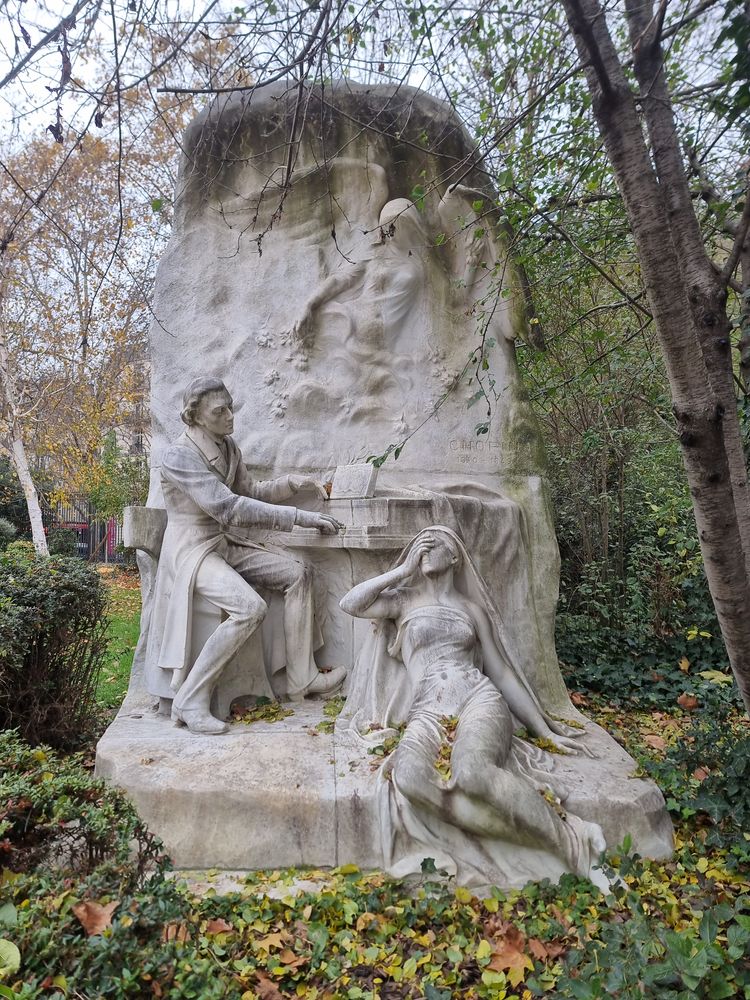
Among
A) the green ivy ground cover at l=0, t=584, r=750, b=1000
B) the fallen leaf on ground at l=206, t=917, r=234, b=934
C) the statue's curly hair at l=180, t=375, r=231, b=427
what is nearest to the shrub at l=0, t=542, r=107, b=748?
the statue's curly hair at l=180, t=375, r=231, b=427

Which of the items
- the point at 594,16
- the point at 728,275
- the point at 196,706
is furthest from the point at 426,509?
the point at 594,16

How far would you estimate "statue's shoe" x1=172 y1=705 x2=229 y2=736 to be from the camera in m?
3.98

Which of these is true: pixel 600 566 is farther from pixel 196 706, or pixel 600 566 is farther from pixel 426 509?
pixel 196 706

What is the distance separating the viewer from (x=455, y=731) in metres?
3.49

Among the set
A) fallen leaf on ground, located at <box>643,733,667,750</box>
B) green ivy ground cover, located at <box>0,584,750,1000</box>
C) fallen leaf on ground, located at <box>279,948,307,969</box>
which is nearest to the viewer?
green ivy ground cover, located at <box>0,584,750,1000</box>

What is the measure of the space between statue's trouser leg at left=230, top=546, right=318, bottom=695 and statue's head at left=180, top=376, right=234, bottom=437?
0.81 m

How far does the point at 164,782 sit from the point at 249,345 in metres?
3.07

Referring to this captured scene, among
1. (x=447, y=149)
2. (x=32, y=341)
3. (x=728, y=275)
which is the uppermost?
(x=32, y=341)

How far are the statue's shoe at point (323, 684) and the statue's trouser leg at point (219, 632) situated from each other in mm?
650

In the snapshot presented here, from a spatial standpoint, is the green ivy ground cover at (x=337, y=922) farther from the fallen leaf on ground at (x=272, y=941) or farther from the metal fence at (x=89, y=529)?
the metal fence at (x=89, y=529)

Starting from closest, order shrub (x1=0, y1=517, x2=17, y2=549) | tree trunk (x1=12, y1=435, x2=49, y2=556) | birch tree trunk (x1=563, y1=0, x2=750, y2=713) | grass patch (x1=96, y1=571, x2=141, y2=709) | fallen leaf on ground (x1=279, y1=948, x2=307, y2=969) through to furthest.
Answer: birch tree trunk (x1=563, y1=0, x2=750, y2=713)
fallen leaf on ground (x1=279, y1=948, x2=307, y2=969)
grass patch (x1=96, y1=571, x2=141, y2=709)
tree trunk (x1=12, y1=435, x2=49, y2=556)
shrub (x1=0, y1=517, x2=17, y2=549)

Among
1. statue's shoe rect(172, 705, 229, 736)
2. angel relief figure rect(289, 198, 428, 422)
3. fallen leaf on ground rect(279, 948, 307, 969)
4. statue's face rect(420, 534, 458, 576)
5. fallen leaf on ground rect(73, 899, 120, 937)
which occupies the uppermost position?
angel relief figure rect(289, 198, 428, 422)

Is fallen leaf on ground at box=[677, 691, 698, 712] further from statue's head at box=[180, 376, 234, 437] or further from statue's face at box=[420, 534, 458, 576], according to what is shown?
statue's head at box=[180, 376, 234, 437]

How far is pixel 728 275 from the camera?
10.3ft
